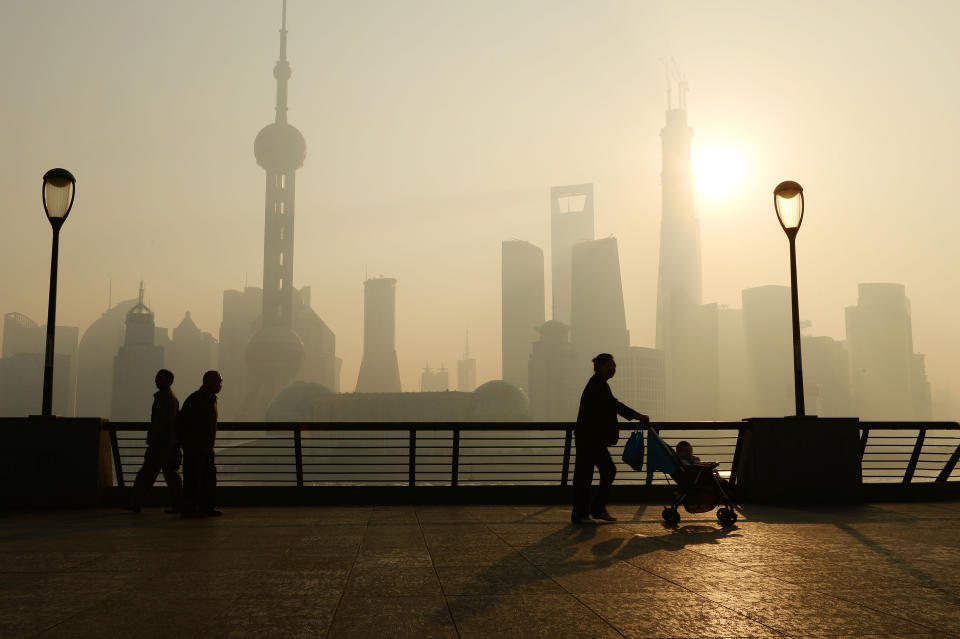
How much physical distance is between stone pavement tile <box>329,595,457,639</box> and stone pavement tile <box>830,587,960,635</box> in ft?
8.50

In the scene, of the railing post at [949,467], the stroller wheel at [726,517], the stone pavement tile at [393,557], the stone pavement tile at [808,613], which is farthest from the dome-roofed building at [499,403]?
the stone pavement tile at [808,613]

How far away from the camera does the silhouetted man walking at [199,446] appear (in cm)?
1070

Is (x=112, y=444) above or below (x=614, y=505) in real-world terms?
above

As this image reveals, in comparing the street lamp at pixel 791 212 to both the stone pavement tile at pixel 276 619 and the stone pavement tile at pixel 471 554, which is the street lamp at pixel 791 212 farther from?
the stone pavement tile at pixel 276 619

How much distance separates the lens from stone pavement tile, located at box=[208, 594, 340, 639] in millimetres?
4410

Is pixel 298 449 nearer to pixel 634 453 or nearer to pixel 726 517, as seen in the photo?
pixel 634 453

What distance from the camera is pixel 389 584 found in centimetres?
583

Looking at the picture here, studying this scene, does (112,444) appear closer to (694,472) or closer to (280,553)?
(280,553)

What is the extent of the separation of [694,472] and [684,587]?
445 cm

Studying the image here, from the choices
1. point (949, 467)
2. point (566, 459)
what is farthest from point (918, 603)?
point (949, 467)

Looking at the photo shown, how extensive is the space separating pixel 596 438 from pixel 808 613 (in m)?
5.11

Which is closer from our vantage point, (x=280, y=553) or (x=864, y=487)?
(x=280, y=553)

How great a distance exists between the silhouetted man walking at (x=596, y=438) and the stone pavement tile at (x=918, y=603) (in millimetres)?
4427

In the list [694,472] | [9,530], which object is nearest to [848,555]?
[694,472]
